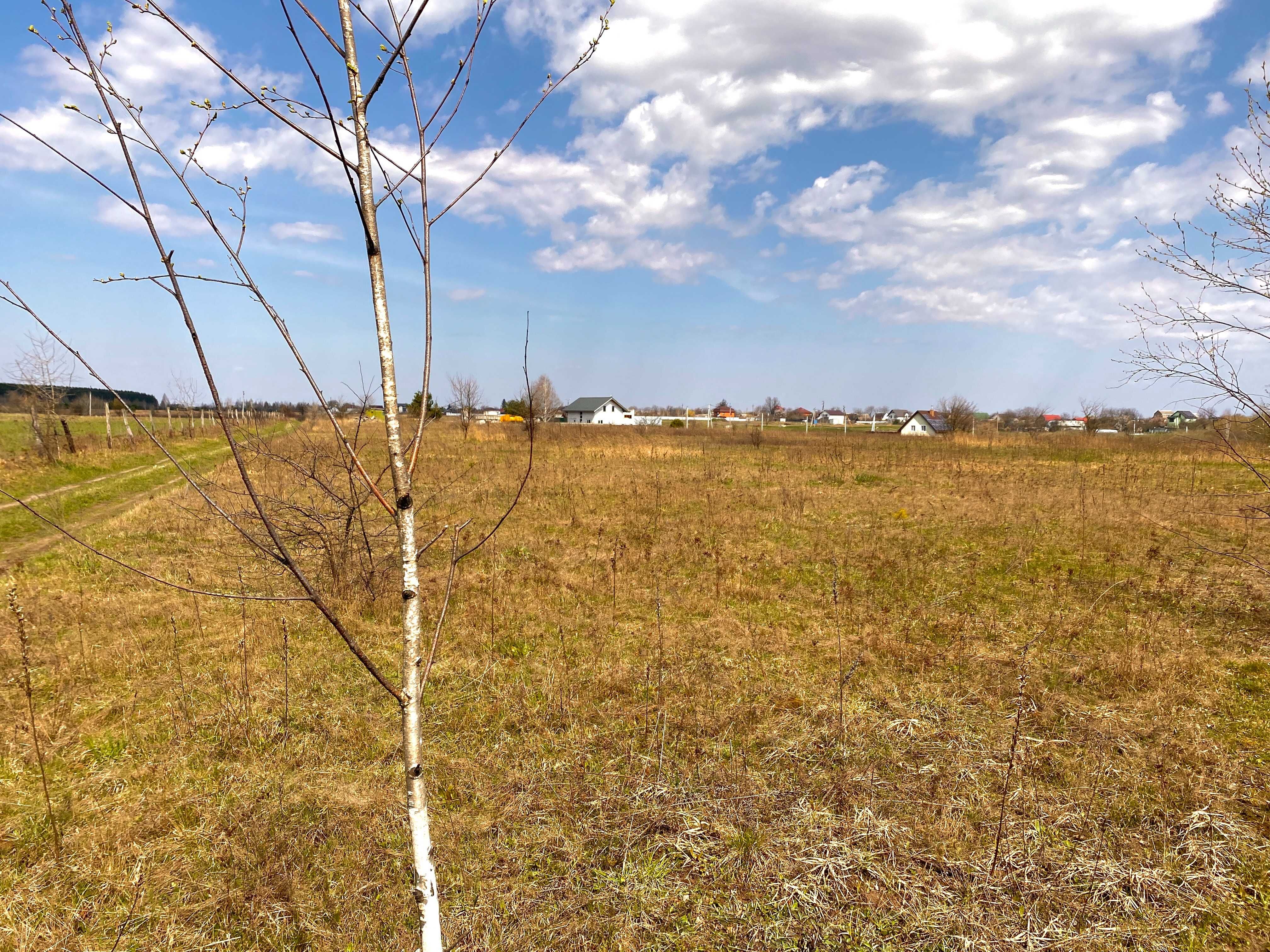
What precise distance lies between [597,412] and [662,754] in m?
65.1

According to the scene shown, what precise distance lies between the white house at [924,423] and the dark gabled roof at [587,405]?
31.4 meters

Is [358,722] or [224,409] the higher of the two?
[224,409]

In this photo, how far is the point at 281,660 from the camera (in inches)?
223

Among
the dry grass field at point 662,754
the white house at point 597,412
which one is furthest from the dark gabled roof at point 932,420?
the dry grass field at point 662,754

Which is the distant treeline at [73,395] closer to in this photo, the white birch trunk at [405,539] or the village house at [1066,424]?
the white birch trunk at [405,539]

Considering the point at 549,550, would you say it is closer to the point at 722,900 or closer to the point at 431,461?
the point at 722,900

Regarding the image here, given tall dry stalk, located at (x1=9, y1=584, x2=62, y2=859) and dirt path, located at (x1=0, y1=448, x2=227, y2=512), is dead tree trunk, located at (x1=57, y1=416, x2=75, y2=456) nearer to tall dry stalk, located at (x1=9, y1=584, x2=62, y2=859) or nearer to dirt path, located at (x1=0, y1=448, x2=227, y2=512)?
dirt path, located at (x1=0, y1=448, x2=227, y2=512)

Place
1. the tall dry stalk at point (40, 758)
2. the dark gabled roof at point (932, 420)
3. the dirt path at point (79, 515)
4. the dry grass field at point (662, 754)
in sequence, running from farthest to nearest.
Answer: the dark gabled roof at point (932, 420) → the dirt path at point (79, 515) → the tall dry stalk at point (40, 758) → the dry grass field at point (662, 754)

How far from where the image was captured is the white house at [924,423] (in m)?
51.0

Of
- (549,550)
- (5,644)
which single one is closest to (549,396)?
(549,550)

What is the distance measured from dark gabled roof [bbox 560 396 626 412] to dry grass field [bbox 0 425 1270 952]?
60.1 m

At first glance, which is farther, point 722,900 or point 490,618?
point 490,618

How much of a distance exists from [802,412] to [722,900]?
365 feet

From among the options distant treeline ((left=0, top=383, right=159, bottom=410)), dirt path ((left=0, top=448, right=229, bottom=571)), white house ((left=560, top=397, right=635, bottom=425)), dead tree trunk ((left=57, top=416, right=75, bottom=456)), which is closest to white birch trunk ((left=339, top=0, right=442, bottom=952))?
distant treeline ((left=0, top=383, right=159, bottom=410))
